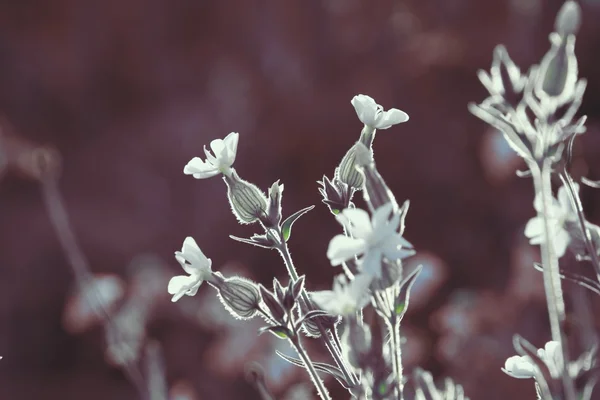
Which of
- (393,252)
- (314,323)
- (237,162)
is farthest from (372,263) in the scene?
(237,162)

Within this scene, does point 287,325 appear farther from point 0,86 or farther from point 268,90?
point 0,86

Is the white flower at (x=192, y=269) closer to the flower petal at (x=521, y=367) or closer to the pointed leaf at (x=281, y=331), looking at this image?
the pointed leaf at (x=281, y=331)

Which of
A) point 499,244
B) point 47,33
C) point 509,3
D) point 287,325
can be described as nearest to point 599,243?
point 287,325

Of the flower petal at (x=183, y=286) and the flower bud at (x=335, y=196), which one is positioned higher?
the flower bud at (x=335, y=196)

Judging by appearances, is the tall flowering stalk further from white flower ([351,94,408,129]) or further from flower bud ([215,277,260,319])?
flower bud ([215,277,260,319])

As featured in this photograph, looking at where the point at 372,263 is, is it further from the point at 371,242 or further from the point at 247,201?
the point at 247,201

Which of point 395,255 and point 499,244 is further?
point 499,244

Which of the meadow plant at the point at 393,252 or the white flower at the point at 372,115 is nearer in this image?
the meadow plant at the point at 393,252

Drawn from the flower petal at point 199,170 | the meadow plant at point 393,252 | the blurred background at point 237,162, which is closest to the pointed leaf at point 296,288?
the meadow plant at point 393,252
